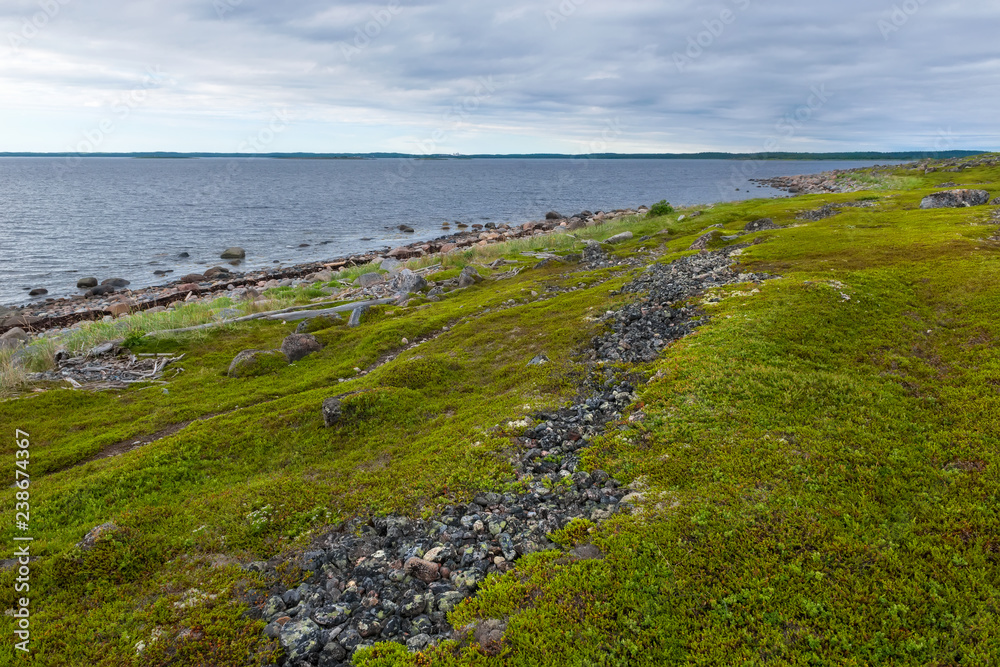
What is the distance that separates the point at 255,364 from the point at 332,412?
1028 centimetres

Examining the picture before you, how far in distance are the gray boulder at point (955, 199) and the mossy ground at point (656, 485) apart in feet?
123

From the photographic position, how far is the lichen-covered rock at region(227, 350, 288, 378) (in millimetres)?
24031

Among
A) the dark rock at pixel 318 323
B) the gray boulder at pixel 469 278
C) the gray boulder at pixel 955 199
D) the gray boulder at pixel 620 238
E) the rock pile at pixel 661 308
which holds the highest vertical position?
the gray boulder at pixel 955 199

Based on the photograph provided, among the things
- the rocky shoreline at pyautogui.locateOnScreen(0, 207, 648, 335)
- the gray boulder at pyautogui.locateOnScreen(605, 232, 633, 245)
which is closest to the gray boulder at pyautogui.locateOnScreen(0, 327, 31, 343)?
the rocky shoreline at pyautogui.locateOnScreen(0, 207, 648, 335)

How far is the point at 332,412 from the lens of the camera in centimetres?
1677

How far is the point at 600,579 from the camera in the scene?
324 inches

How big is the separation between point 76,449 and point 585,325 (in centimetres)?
2028

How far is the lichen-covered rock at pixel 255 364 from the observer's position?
24.0 m

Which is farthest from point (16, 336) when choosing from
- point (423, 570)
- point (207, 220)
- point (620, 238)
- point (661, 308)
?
point (207, 220)

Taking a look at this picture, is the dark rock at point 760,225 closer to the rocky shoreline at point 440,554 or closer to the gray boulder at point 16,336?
the rocky shoreline at point 440,554

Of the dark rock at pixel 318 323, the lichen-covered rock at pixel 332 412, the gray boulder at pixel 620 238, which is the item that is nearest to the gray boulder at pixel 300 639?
the lichen-covered rock at pixel 332 412

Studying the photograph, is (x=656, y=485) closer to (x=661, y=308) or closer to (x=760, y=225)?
(x=661, y=308)

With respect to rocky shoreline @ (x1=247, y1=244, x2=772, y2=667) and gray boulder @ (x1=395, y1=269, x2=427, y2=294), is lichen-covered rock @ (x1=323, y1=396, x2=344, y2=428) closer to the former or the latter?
rocky shoreline @ (x1=247, y1=244, x2=772, y2=667)

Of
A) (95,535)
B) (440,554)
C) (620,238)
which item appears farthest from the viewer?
(620,238)
